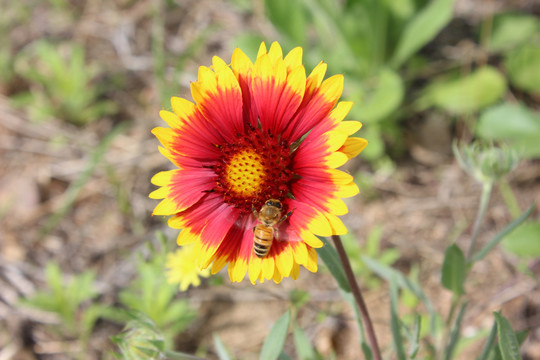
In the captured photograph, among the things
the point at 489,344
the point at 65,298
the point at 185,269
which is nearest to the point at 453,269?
the point at 489,344

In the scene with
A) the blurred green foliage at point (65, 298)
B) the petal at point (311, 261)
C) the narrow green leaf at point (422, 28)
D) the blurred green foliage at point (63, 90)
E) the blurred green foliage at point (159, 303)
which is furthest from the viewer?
the blurred green foliage at point (63, 90)

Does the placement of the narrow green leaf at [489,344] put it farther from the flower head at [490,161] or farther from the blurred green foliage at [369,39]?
the blurred green foliage at [369,39]

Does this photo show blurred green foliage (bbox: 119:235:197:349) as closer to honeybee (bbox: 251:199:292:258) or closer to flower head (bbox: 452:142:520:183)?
honeybee (bbox: 251:199:292:258)

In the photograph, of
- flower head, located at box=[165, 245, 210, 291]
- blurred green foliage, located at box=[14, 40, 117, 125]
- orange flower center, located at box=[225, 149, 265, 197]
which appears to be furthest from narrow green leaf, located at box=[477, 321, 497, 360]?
blurred green foliage, located at box=[14, 40, 117, 125]

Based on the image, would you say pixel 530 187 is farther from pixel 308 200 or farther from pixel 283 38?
pixel 308 200

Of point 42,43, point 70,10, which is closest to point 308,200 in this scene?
point 42,43

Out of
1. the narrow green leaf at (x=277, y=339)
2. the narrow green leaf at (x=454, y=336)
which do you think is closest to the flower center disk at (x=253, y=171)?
the narrow green leaf at (x=277, y=339)

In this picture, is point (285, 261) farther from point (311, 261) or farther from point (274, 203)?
point (274, 203)
